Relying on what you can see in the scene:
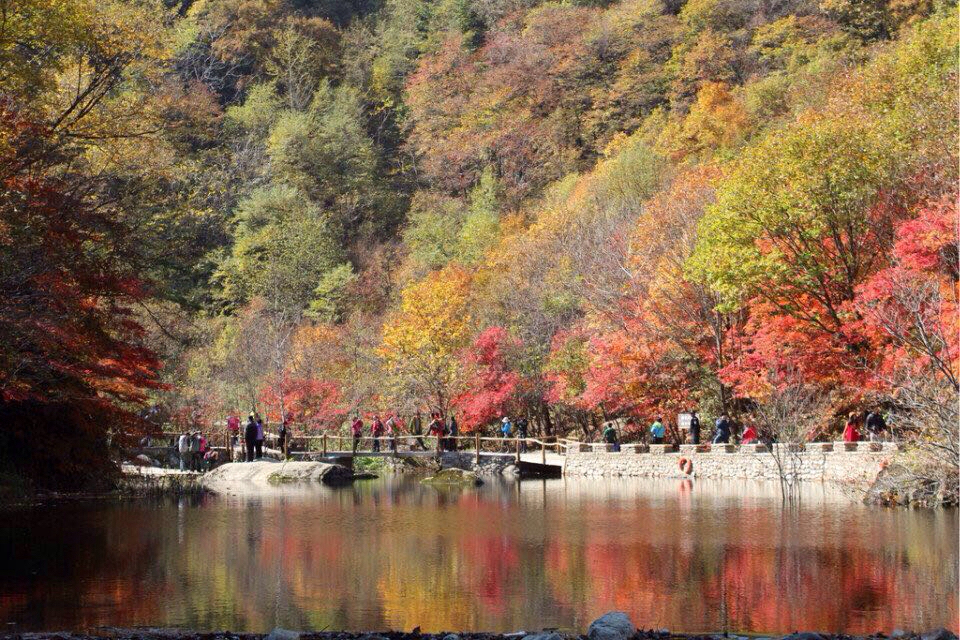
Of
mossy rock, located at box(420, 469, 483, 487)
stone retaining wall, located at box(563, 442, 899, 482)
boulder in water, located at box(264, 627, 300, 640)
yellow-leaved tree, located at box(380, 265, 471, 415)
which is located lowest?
boulder in water, located at box(264, 627, 300, 640)

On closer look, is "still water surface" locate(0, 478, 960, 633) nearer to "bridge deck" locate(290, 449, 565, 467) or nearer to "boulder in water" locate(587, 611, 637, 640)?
"boulder in water" locate(587, 611, 637, 640)

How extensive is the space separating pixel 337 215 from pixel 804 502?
152 ft

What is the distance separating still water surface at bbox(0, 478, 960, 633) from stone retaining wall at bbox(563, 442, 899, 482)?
2386 mm

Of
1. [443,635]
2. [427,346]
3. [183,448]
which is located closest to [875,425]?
[427,346]

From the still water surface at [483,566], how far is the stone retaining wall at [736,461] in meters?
2.39

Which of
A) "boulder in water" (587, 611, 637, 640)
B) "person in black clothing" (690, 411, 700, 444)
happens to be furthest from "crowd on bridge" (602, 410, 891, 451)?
"boulder in water" (587, 611, 637, 640)

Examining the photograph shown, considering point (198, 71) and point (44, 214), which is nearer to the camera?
point (44, 214)

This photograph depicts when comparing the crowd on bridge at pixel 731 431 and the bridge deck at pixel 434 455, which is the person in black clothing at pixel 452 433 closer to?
the bridge deck at pixel 434 455

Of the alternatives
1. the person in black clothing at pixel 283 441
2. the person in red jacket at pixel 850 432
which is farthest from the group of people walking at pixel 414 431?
the person in red jacket at pixel 850 432

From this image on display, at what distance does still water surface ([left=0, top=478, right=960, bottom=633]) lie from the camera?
11.1 metres

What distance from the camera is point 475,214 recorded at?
57.2 m

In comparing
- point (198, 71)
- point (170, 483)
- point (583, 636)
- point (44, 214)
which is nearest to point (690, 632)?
point (583, 636)

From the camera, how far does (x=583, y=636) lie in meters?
9.52

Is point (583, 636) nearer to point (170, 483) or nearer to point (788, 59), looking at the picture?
point (170, 483)
